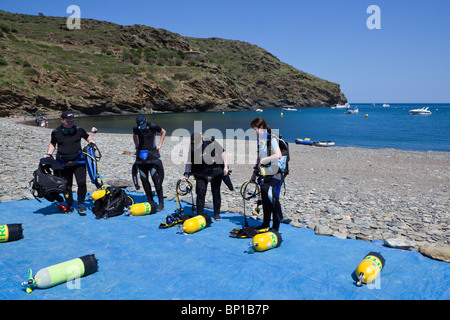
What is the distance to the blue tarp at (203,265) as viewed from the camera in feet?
14.2

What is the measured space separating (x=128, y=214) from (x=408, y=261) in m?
6.00

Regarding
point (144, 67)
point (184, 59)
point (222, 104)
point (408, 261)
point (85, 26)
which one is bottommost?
point (408, 261)

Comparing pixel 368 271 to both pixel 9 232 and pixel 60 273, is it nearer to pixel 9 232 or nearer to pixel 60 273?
pixel 60 273

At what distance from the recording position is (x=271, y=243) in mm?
5707

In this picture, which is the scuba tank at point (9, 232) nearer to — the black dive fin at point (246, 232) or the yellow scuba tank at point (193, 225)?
the yellow scuba tank at point (193, 225)

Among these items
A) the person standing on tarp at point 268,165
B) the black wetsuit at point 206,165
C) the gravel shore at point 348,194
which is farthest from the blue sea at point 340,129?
the person standing on tarp at point 268,165

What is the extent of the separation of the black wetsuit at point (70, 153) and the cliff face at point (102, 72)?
62.7m

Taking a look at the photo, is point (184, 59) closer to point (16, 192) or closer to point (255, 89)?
point (255, 89)

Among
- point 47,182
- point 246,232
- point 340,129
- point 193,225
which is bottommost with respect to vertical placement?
point 246,232

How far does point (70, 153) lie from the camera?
296 inches

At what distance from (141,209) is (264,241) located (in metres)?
3.51

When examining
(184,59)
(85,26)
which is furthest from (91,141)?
(85,26)

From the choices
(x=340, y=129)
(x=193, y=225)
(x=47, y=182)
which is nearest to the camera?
(x=193, y=225)

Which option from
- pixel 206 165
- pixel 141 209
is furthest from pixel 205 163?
pixel 141 209
